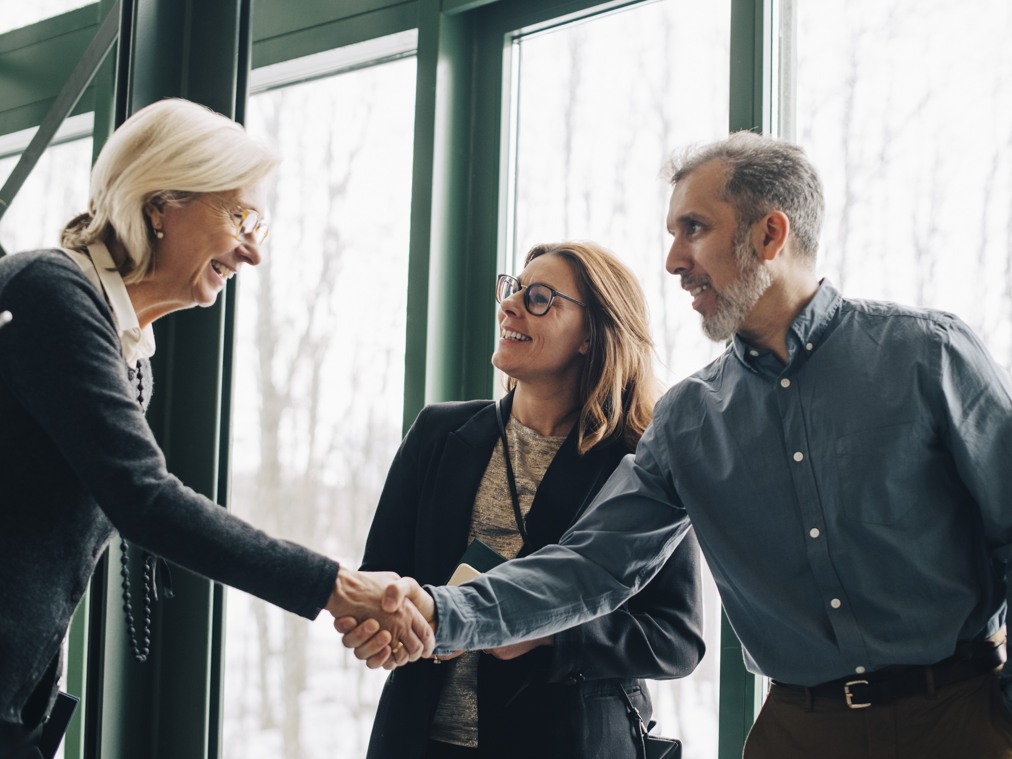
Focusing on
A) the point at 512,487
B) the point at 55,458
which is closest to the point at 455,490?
the point at 512,487

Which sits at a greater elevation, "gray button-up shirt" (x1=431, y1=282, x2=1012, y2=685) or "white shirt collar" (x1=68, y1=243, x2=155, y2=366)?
"white shirt collar" (x1=68, y1=243, x2=155, y2=366)

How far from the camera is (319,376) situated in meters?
3.12

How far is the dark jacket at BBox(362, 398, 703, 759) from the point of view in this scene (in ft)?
6.04

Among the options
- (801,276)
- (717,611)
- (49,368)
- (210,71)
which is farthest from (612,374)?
(210,71)

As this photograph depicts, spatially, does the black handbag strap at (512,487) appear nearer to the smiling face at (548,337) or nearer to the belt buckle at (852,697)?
the smiling face at (548,337)

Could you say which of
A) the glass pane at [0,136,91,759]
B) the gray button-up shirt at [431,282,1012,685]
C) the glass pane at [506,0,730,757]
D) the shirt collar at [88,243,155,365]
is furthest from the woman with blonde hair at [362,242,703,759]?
the glass pane at [0,136,91,759]

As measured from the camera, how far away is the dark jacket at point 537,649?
1842 mm

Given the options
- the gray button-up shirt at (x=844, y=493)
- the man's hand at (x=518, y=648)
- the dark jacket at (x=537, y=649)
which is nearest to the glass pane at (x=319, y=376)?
the dark jacket at (x=537, y=649)

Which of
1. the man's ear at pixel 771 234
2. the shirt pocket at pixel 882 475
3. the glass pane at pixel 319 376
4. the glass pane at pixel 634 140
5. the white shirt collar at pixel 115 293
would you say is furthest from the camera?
the glass pane at pixel 319 376

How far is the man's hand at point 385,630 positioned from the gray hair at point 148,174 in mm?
741

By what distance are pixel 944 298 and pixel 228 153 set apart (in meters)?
1.47

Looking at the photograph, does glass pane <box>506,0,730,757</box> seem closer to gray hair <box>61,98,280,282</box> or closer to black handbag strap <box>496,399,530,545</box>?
black handbag strap <box>496,399,530,545</box>

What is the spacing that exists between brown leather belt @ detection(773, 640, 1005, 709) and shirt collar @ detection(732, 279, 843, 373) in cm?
52

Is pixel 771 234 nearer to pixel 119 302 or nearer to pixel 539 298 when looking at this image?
pixel 539 298
